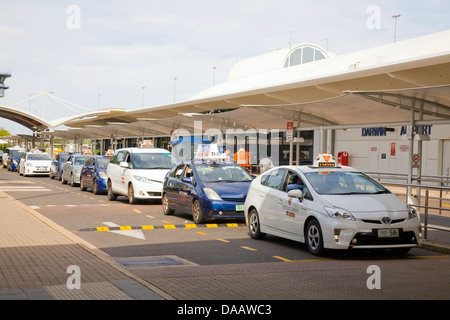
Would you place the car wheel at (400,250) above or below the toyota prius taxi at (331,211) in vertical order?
below

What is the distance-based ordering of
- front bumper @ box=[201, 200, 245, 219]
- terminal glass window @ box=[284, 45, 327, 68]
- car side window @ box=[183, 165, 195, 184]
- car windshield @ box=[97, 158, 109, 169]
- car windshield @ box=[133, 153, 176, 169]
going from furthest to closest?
terminal glass window @ box=[284, 45, 327, 68] → car windshield @ box=[97, 158, 109, 169] → car windshield @ box=[133, 153, 176, 169] → car side window @ box=[183, 165, 195, 184] → front bumper @ box=[201, 200, 245, 219]

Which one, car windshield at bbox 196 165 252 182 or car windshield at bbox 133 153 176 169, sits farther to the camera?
car windshield at bbox 133 153 176 169

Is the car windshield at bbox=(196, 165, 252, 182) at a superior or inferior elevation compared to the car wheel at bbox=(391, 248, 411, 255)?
superior

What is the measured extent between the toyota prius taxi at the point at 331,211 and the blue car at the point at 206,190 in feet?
6.68

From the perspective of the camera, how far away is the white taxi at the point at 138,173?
20047 millimetres

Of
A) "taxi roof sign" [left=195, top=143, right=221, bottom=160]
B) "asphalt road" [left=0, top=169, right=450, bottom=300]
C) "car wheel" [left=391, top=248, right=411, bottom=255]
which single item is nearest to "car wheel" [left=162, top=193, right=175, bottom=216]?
"asphalt road" [left=0, top=169, right=450, bottom=300]

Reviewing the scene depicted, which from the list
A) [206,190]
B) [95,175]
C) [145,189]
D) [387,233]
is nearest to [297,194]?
[387,233]

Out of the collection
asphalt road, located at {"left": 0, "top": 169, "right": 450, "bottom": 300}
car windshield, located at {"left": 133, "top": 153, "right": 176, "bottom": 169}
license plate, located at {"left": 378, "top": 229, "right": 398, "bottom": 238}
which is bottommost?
asphalt road, located at {"left": 0, "top": 169, "right": 450, "bottom": 300}

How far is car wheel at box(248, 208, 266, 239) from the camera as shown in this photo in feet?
40.7

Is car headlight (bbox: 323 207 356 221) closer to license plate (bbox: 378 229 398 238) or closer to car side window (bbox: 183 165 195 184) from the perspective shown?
license plate (bbox: 378 229 398 238)

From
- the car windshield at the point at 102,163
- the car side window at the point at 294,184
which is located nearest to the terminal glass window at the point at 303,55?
the car windshield at the point at 102,163

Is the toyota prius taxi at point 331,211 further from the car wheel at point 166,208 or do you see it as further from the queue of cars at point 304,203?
the car wheel at point 166,208

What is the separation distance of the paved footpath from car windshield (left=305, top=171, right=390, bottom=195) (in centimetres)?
396

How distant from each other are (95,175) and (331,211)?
53.5ft
